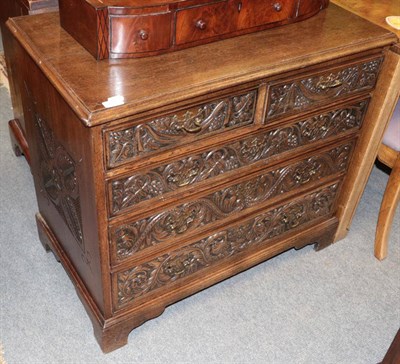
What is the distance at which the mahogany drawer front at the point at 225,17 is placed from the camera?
134 cm

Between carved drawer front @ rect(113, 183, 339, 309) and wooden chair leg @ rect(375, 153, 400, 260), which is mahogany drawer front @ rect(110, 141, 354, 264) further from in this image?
wooden chair leg @ rect(375, 153, 400, 260)

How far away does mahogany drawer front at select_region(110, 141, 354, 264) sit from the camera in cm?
144

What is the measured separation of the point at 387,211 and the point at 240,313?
0.66 m

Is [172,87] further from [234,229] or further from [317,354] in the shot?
[317,354]

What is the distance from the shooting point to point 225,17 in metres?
1.40

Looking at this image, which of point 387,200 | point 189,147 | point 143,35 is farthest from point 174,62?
point 387,200

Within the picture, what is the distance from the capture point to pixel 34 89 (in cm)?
148

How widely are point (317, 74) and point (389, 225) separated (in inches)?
30.5

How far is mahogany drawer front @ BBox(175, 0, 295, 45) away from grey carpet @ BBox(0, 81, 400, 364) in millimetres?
911

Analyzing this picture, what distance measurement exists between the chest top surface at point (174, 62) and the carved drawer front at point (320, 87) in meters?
0.07

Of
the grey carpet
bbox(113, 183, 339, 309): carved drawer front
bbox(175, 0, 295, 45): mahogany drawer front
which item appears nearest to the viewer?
bbox(175, 0, 295, 45): mahogany drawer front

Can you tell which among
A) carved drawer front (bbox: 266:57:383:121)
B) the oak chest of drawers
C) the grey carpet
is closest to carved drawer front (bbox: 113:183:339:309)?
the oak chest of drawers

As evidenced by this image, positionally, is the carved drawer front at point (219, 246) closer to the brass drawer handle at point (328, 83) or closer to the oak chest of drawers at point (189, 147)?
the oak chest of drawers at point (189, 147)

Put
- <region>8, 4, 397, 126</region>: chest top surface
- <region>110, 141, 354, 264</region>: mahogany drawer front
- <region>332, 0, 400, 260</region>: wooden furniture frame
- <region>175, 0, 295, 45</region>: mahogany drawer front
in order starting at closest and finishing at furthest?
<region>8, 4, 397, 126</region>: chest top surface, <region>175, 0, 295, 45</region>: mahogany drawer front, <region>110, 141, 354, 264</region>: mahogany drawer front, <region>332, 0, 400, 260</region>: wooden furniture frame
